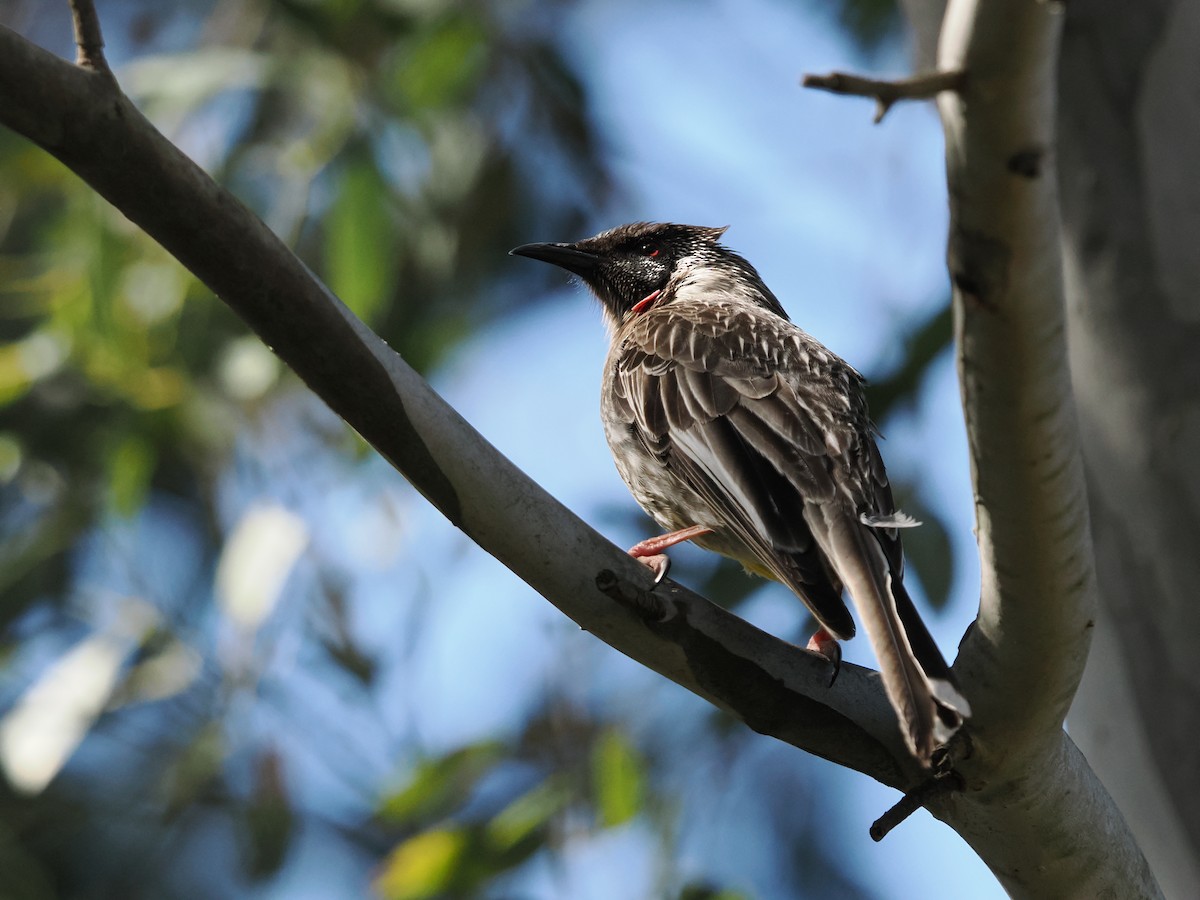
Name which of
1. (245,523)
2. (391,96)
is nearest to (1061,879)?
(245,523)

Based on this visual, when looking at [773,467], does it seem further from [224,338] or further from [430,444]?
[224,338]

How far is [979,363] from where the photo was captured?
1487mm

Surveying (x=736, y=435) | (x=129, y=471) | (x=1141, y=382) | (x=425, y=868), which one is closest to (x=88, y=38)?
(x=736, y=435)

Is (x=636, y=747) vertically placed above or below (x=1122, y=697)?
above

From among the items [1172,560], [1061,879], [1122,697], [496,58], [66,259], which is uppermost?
[496,58]

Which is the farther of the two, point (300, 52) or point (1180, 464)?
point (300, 52)

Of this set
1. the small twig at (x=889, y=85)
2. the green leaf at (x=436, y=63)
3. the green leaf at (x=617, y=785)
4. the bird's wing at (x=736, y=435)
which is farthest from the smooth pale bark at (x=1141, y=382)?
the green leaf at (x=436, y=63)

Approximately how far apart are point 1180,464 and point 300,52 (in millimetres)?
3720

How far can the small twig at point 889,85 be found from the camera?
1317 mm

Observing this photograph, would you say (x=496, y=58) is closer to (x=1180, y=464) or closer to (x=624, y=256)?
(x=624, y=256)

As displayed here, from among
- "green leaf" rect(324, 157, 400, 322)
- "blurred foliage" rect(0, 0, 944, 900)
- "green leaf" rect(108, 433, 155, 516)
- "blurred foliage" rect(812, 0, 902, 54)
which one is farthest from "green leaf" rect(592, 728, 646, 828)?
"blurred foliage" rect(812, 0, 902, 54)

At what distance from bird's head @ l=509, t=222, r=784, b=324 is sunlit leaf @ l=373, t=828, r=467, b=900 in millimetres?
1557

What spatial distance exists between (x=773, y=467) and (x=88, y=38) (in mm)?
1365

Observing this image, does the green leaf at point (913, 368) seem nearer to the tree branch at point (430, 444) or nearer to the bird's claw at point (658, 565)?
the bird's claw at point (658, 565)
